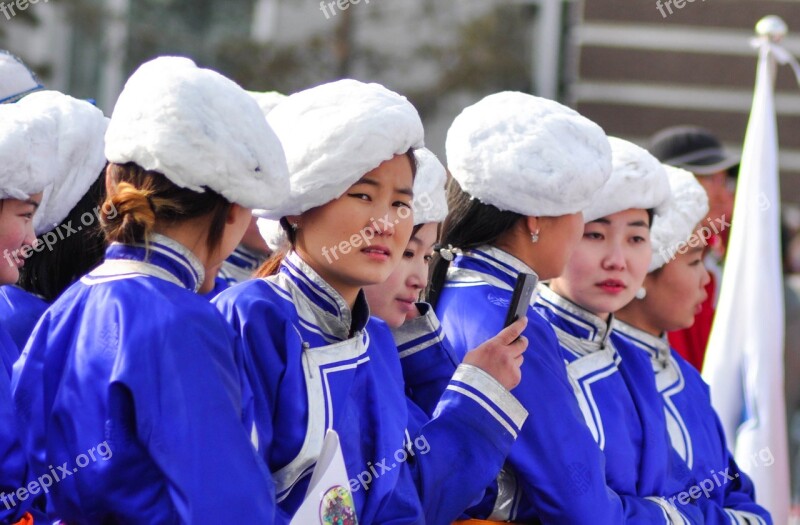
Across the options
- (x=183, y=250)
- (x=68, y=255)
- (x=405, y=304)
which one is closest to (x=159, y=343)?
(x=183, y=250)

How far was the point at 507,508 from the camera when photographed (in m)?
3.41

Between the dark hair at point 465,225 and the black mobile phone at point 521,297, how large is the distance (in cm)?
40

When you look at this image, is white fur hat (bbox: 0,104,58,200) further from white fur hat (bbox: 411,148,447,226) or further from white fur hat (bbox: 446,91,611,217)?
white fur hat (bbox: 446,91,611,217)

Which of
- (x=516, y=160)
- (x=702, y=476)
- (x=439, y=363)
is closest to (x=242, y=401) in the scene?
(x=439, y=363)

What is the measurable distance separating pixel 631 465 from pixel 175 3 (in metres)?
14.6

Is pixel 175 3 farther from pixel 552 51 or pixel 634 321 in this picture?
pixel 634 321

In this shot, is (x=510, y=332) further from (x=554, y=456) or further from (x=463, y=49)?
(x=463, y=49)

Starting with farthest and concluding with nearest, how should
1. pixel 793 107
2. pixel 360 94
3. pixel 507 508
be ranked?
1. pixel 793 107
2. pixel 507 508
3. pixel 360 94

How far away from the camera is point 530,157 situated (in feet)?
11.3

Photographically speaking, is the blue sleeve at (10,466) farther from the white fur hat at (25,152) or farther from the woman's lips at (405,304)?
the woman's lips at (405,304)

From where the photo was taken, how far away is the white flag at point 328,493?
2.70 meters

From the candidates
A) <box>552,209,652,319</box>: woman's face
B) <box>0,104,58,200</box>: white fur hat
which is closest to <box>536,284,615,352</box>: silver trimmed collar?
<box>552,209,652,319</box>: woman's face

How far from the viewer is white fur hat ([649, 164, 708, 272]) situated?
14.6 ft

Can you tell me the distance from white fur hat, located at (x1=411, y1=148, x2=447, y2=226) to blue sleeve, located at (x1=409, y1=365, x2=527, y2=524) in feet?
1.88
